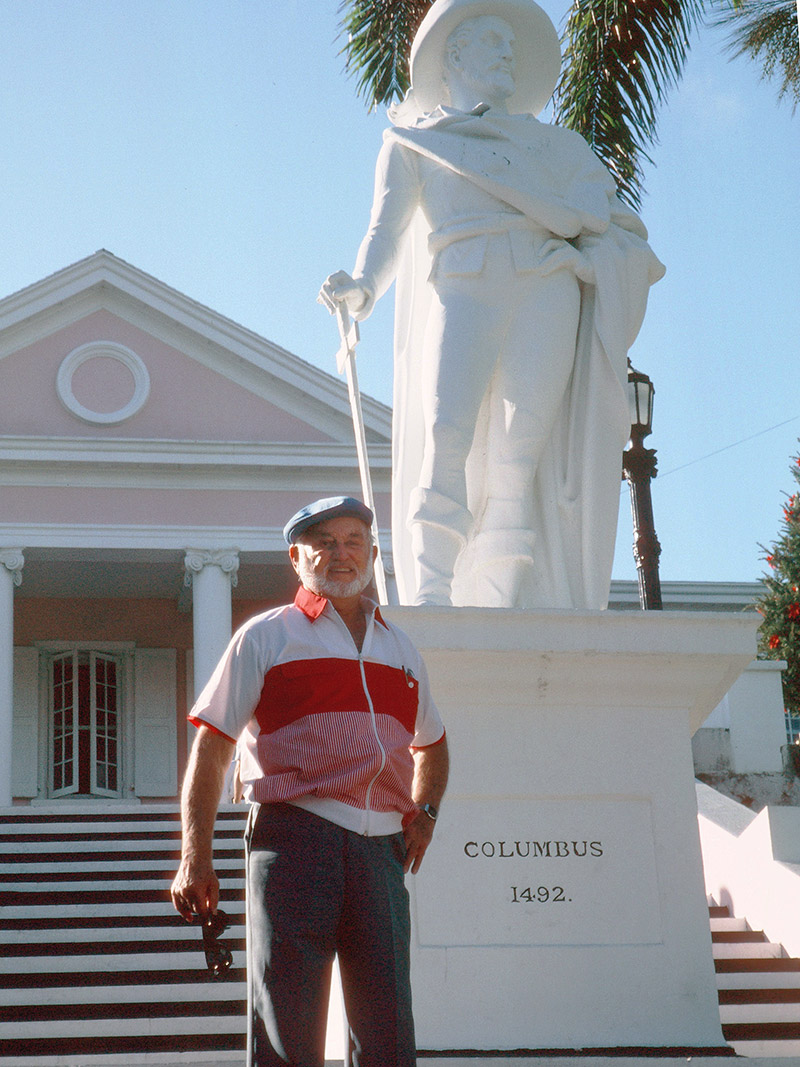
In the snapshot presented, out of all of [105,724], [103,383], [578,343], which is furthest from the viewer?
[105,724]

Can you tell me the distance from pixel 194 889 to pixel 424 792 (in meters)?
0.58

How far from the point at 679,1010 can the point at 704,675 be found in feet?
3.16

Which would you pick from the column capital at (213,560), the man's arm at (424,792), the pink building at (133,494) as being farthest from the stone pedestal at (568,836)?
the column capital at (213,560)

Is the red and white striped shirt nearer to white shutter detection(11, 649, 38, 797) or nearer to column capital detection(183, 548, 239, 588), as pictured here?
column capital detection(183, 548, 239, 588)

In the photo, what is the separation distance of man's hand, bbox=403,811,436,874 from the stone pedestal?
1091mm

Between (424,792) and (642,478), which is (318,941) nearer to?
(424,792)

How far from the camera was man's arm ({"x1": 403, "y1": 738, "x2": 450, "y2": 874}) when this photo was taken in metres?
3.15

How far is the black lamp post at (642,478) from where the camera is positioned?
988 centimetres

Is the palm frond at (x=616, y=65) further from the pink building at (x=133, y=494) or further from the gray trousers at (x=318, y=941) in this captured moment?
the gray trousers at (x=318, y=941)

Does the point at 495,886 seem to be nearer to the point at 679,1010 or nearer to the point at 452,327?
the point at 679,1010

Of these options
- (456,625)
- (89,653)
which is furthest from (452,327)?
(89,653)

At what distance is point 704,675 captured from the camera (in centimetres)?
457

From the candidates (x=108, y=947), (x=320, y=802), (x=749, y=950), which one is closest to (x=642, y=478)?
(x=749, y=950)

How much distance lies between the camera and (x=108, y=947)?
6.89 meters
